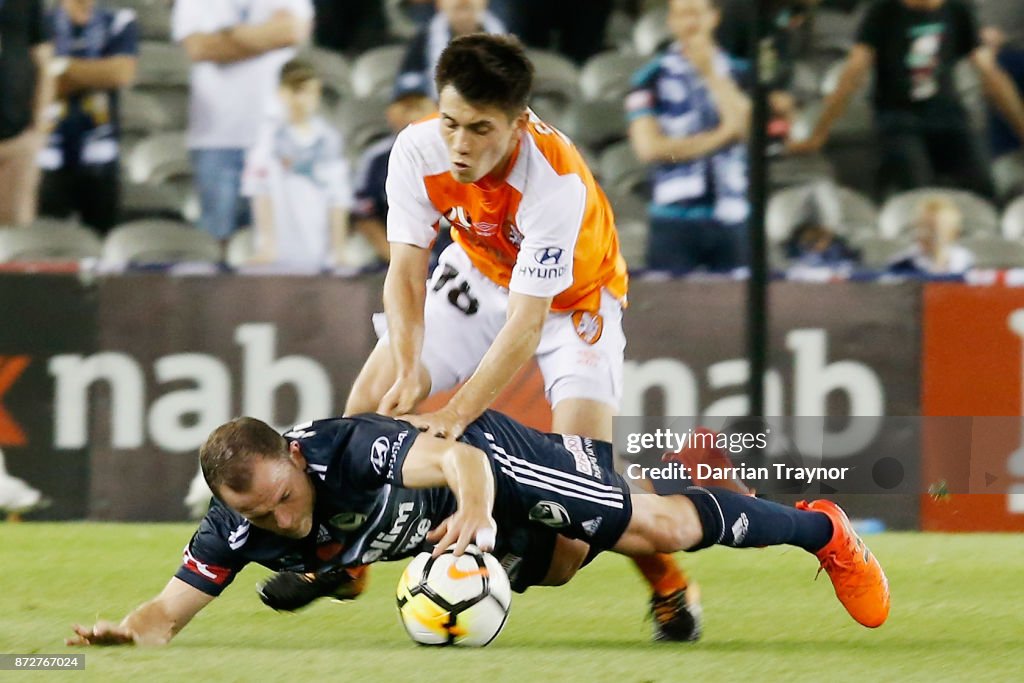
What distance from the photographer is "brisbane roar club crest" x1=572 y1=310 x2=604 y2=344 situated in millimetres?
5652

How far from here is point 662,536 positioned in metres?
4.74

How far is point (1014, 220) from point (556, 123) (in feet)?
8.55

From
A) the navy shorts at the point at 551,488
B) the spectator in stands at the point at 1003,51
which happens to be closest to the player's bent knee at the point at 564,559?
the navy shorts at the point at 551,488

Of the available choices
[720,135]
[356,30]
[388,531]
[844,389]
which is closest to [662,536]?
[388,531]

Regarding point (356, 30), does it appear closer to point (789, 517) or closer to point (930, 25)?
point (930, 25)

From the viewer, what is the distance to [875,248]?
858cm

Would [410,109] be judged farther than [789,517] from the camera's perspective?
Yes

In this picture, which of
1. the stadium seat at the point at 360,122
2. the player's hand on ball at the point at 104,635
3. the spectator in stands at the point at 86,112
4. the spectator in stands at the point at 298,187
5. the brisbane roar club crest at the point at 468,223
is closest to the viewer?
the player's hand on ball at the point at 104,635

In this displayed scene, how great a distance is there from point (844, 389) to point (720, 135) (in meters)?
1.41

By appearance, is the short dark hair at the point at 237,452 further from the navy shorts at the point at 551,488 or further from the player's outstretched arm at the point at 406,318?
the player's outstretched arm at the point at 406,318

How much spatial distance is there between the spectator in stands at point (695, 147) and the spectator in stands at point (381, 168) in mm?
1111

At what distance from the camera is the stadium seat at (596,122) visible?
923cm

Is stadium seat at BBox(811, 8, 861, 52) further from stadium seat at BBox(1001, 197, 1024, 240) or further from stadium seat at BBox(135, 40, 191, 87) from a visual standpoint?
stadium seat at BBox(135, 40, 191, 87)
